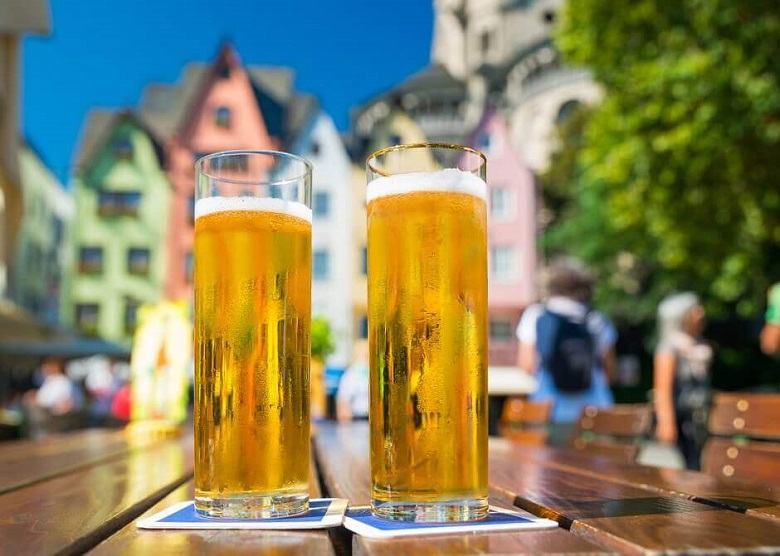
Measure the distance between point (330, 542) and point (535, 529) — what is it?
231 millimetres

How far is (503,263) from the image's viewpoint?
30.1 metres

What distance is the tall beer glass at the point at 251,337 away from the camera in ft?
3.61

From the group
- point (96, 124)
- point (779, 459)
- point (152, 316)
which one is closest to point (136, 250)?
point (96, 124)

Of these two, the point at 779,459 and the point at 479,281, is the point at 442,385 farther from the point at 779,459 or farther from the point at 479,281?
the point at 779,459

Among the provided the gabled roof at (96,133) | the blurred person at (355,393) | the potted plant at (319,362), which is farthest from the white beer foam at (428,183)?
the gabled roof at (96,133)

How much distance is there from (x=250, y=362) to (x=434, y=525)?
32 cm

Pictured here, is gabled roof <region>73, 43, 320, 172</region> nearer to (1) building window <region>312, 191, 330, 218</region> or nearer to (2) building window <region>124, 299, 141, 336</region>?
(1) building window <region>312, 191, 330, 218</region>

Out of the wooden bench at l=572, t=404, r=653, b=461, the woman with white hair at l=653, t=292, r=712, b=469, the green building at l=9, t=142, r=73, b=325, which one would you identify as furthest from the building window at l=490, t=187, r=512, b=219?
the wooden bench at l=572, t=404, r=653, b=461

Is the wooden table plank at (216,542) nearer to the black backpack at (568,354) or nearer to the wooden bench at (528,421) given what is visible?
the wooden bench at (528,421)

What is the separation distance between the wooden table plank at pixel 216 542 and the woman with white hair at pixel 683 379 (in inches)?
177

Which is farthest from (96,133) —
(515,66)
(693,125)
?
(693,125)

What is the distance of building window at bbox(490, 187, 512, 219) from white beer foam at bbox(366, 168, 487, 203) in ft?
95.9

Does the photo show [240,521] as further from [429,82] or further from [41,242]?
[429,82]

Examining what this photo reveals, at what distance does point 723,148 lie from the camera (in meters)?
10.8
